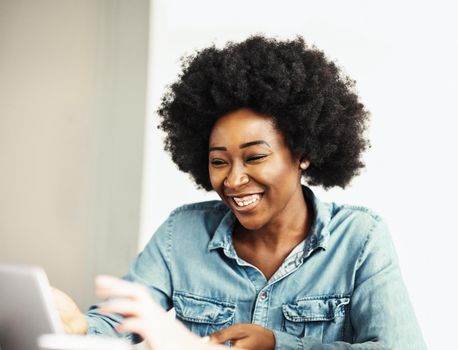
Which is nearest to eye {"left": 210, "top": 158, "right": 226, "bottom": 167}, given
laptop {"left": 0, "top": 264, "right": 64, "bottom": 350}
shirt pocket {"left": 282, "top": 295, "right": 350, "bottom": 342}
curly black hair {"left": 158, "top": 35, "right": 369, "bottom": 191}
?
curly black hair {"left": 158, "top": 35, "right": 369, "bottom": 191}

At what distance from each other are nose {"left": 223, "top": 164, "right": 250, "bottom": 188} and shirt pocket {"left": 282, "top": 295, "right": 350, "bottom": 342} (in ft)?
1.03

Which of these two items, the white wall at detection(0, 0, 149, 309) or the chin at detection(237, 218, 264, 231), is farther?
the white wall at detection(0, 0, 149, 309)

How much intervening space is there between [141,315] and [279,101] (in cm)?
81

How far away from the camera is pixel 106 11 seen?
2.92 metres

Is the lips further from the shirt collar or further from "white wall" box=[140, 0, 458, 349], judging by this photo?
"white wall" box=[140, 0, 458, 349]

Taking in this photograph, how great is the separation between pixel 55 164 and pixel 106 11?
70 centimetres

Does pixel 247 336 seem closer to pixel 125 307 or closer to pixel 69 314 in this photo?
pixel 69 314

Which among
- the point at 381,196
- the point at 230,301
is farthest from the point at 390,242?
the point at 381,196

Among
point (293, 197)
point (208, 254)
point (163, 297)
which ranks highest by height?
point (293, 197)

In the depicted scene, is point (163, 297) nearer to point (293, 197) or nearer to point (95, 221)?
point (293, 197)

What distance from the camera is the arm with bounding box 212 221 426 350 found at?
53.0 inches

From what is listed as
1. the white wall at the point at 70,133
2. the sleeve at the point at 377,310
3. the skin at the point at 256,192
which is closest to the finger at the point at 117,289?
the skin at the point at 256,192

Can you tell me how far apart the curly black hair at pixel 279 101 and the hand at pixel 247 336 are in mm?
478

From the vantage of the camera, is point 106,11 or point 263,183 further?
point 106,11
